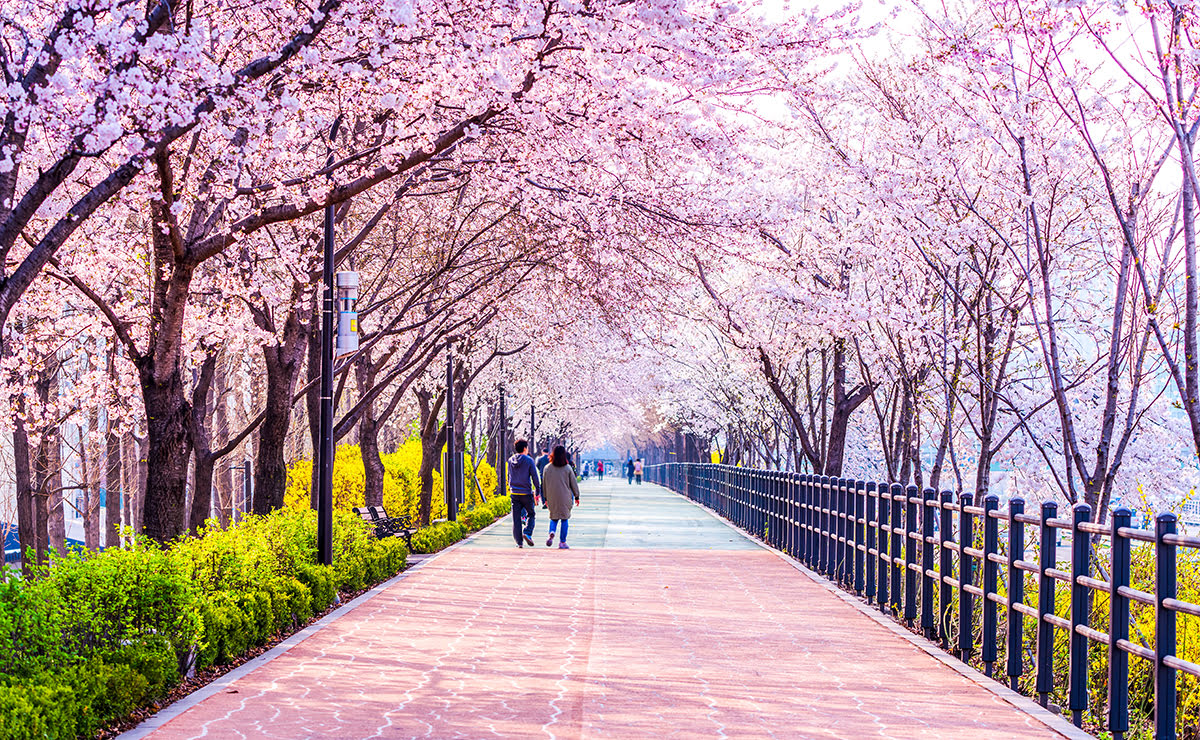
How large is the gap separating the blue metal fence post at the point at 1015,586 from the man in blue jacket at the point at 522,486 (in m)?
13.5

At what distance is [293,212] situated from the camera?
428 inches

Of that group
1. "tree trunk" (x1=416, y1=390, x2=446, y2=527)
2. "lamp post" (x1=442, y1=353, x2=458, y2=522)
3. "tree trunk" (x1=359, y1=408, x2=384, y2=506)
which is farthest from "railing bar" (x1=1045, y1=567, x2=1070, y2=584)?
"tree trunk" (x1=416, y1=390, x2=446, y2=527)

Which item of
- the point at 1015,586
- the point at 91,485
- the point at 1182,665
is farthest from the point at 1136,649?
the point at 91,485

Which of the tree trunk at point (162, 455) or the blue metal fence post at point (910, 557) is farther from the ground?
the tree trunk at point (162, 455)

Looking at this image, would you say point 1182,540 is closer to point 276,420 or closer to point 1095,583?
point 1095,583

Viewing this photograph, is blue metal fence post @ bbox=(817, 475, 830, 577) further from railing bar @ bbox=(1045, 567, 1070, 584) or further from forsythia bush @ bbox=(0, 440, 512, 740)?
railing bar @ bbox=(1045, 567, 1070, 584)

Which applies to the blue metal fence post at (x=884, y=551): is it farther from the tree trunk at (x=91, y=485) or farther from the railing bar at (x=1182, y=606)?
the tree trunk at (x=91, y=485)

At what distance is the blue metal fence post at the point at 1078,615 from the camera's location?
7496 millimetres

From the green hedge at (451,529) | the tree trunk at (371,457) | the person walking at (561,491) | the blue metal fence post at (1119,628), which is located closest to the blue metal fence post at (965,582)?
the blue metal fence post at (1119,628)

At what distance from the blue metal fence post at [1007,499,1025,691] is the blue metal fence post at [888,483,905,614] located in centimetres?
344

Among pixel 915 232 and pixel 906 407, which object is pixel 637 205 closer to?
pixel 915 232

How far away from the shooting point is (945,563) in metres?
10.5

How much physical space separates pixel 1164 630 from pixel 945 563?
163 inches

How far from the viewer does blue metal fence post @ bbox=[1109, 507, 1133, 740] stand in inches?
272
